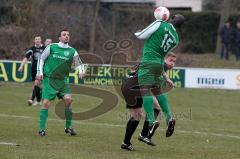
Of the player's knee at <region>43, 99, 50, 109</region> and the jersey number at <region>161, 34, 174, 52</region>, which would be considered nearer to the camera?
the jersey number at <region>161, 34, 174, 52</region>

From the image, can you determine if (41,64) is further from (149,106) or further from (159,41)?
(159,41)

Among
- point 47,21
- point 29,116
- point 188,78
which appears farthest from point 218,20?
point 29,116

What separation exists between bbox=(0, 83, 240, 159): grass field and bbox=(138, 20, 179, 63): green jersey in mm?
1671

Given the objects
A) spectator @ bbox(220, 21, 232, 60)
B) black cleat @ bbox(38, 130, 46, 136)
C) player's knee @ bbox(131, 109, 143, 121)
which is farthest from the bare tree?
player's knee @ bbox(131, 109, 143, 121)

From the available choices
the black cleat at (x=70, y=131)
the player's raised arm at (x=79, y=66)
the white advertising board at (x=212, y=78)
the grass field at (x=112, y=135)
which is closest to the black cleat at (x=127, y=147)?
the grass field at (x=112, y=135)

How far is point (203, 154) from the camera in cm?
1226

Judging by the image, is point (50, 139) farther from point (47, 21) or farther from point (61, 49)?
point (47, 21)

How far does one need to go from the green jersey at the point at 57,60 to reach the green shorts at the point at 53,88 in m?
0.10

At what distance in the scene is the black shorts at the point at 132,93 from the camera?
1256cm

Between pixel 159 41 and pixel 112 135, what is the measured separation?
3390 millimetres

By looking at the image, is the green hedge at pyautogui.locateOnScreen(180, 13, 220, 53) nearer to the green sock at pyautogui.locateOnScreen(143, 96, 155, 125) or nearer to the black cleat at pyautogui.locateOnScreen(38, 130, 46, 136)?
the black cleat at pyautogui.locateOnScreen(38, 130, 46, 136)

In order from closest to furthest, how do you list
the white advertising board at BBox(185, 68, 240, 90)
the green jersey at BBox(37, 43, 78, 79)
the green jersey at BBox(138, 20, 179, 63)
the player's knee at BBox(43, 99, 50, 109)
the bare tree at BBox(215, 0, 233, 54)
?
the green jersey at BBox(138, 20, 179, 63)
the player's knee at BBox(43, 99, 50, 109)
the green jersey at BBox(37, 43, 78, 79)
the white advertising board at BBox(185, 68, 240, 90)
the bare tree at BBox(215, 0, 233, 54)

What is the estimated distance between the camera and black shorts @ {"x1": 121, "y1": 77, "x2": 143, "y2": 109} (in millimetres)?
12562

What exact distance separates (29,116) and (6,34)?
58.2 feet
